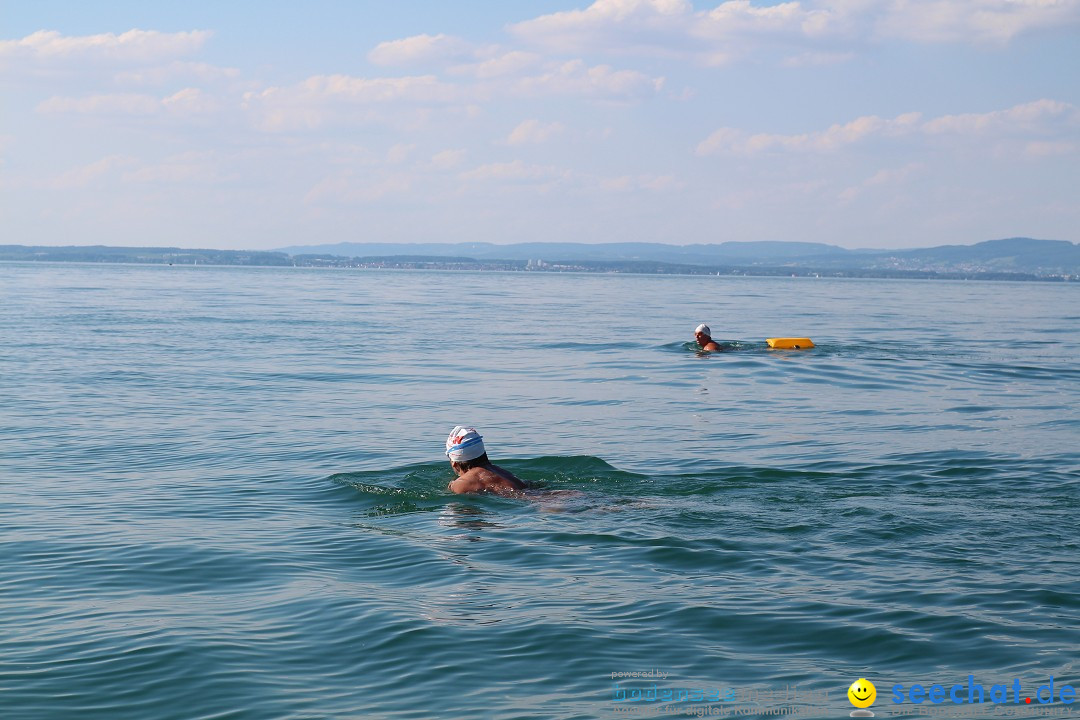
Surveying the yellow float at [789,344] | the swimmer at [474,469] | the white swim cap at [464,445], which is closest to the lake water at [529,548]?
the swimmer at [474,469]

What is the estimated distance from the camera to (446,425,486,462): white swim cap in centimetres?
1348

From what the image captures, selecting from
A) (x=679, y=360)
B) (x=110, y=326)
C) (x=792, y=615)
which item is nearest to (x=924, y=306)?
(x=679, y=360)

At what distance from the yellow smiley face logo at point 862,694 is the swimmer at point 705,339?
86.2 ft

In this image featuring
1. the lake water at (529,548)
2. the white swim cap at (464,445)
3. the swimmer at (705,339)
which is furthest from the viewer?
the swimmer at (705,339)

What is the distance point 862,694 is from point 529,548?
15.4 feet

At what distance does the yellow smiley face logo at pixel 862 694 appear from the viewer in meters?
7.27

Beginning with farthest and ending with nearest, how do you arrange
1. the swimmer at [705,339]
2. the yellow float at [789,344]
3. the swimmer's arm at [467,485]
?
the yellow float at [789,344] < the swimmer at [705,339] < the swimmer's arm at [467,485]

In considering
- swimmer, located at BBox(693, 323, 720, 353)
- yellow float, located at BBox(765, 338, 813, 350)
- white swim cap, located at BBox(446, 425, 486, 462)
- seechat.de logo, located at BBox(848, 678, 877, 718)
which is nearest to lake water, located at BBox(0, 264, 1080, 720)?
seechat.de logo, located at BBox(848, 678, 877, 718)

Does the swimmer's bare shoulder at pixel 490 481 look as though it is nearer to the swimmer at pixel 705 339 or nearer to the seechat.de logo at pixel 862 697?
the seechat.de logo at pixel 862 697

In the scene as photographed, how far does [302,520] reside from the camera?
12.9m

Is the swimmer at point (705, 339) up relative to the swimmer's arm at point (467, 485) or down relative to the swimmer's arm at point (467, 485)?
up

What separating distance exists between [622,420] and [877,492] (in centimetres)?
783

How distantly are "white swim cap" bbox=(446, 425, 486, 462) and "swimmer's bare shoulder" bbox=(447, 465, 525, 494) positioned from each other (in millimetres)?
209

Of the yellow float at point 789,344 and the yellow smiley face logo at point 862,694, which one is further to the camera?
the yellow float at point 789,344
